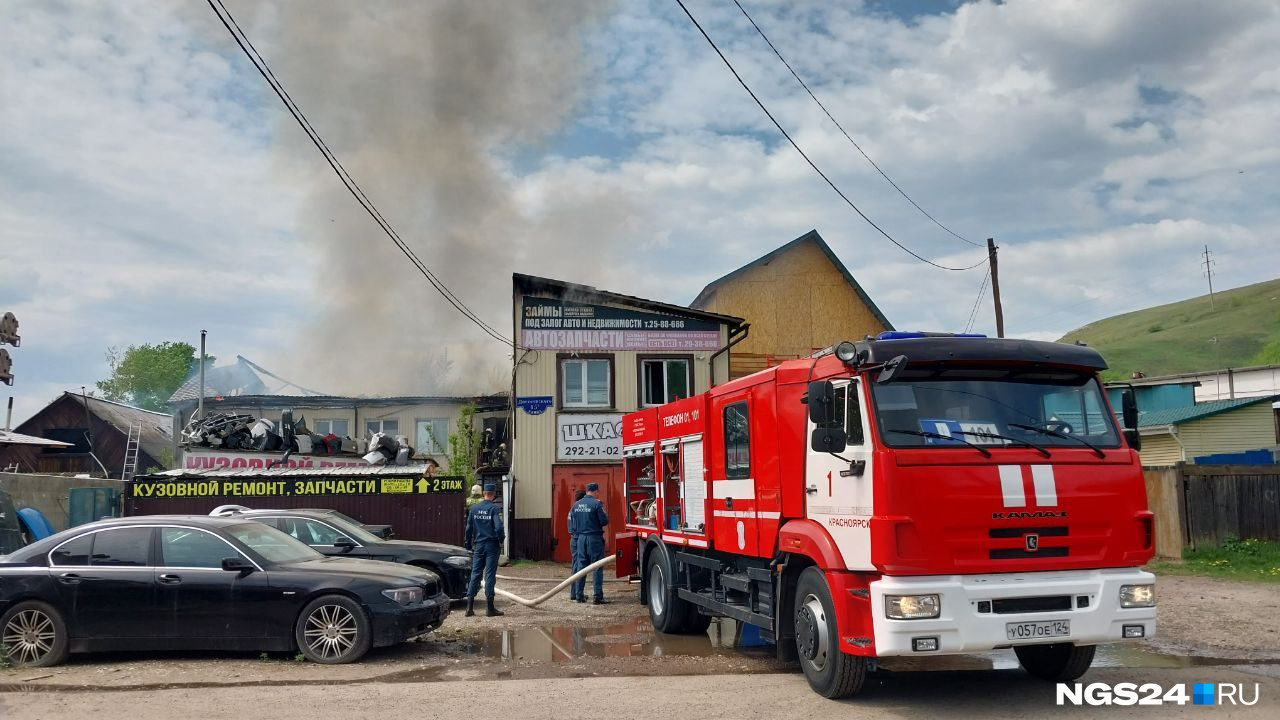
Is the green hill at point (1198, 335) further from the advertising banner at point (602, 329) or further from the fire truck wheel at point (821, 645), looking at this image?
the fire truck wheel at point (821, 645)

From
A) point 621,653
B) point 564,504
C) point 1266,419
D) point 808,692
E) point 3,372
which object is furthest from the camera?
point 1266,419

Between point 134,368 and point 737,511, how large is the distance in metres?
82.4

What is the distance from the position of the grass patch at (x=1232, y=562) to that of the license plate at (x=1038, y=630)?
11.0m

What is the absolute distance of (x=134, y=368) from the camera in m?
79.9

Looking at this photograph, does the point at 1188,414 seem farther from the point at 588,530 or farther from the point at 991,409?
the point at 991,409

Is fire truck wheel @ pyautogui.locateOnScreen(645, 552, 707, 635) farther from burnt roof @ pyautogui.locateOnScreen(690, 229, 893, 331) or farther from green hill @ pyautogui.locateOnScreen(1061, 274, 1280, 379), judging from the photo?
green hill @ pyautogui.locateOnScreen(1061, 274, 1280, 379)

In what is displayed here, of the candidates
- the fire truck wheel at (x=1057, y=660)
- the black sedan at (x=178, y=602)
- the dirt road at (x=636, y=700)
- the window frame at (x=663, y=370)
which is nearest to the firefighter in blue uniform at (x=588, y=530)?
the black sedan at (x=178, y=602)

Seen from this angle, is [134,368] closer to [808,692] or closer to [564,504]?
[564,504]

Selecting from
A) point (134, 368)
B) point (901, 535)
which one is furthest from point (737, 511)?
point (134, 368)

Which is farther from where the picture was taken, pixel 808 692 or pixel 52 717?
pixel 808 692

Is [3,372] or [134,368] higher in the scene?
[134,368]

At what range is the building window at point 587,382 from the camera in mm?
22938

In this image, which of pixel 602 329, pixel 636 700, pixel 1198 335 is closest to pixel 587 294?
pixel 602 329

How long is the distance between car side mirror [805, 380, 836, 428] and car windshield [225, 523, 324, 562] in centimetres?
563
